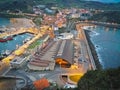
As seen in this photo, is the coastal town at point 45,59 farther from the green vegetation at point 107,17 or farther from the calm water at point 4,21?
the green vegetation at point 107,17

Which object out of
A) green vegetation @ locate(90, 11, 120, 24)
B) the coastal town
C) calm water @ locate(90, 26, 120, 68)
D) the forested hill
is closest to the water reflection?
the coastal town

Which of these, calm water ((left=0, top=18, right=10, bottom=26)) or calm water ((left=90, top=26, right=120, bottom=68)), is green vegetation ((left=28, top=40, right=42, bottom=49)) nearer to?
calm water ((left=90, top=26, right=120, bottom=68))

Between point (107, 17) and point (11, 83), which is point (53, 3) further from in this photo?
point (11, 83)

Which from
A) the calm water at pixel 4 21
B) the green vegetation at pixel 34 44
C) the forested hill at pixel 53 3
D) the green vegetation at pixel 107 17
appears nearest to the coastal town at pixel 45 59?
the green vegetation at pixel 34 44

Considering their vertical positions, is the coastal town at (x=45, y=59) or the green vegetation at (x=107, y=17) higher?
the coastal town at (x=45, y=59)

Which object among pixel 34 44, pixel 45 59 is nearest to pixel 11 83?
pixel 45 59

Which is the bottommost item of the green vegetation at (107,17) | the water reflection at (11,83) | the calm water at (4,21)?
the green vegetation at (107,17)

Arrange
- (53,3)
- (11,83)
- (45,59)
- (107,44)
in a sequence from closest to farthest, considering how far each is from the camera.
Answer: (11,83) < (45,59) < (107,44) < (53,3)
